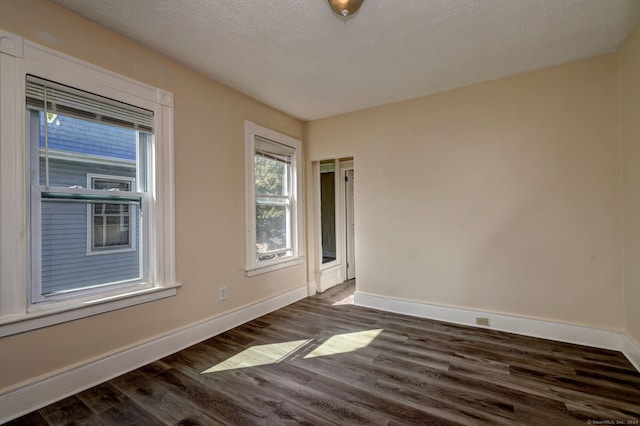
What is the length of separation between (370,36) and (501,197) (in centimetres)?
201

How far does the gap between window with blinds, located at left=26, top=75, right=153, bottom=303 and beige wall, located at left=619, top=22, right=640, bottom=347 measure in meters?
3.81

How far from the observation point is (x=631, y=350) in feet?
7.23

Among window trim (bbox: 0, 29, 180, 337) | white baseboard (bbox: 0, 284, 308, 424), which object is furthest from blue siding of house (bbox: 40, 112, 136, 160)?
white baseboard (bbox: 0, 284, 308, 424)

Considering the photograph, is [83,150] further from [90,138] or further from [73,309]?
[73,309]

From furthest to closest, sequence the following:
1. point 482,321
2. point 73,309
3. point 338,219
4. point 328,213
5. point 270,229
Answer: point 328,213 < point 338,219 < point 270,229 < point 482,321 < point 73,309

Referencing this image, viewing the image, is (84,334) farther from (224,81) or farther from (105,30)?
(224,81)

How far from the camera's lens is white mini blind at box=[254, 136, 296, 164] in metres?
3.47

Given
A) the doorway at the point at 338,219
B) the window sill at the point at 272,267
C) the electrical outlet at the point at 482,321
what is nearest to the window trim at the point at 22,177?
the window sill at the point at 272,267

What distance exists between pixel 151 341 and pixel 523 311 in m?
3.42

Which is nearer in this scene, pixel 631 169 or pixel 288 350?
pixel 631 169

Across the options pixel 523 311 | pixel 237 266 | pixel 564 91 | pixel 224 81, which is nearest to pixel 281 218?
pixel 237 266

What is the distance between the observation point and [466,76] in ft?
9.20

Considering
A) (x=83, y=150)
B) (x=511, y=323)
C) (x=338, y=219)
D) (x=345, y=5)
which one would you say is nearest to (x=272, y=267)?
(x=338, y=219)

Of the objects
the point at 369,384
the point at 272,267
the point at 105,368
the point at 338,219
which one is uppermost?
the point at 338,219
